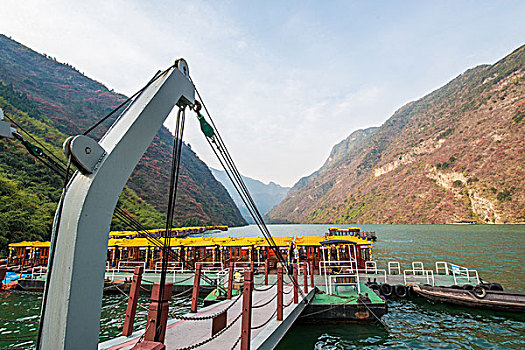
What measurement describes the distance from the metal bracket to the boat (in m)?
15.4

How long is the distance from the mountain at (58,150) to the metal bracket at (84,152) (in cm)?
3115

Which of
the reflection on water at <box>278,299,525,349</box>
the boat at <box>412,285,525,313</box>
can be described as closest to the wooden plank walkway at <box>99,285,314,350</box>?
the reflection on water at <box>278,299,525,349</box>

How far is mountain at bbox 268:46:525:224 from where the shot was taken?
280 ft

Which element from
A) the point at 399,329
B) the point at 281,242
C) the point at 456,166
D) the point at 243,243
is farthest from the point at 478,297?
the point at 456,166

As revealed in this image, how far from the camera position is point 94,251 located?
7.12ft

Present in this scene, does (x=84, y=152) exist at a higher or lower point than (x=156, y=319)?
higher

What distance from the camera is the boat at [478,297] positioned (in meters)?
11.5

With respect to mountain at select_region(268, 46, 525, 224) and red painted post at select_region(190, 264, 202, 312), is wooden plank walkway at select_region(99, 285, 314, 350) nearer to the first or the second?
red painted post at select_region(190, 264, 202, 312)

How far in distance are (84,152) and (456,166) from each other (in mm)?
128535

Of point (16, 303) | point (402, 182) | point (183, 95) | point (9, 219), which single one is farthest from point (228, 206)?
point (183, 95)

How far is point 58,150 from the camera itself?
48438 millimetres

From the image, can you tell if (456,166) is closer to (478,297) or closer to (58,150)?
(478,297)

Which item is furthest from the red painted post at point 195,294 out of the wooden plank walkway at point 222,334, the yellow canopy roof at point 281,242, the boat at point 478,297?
the boat at point 478,297

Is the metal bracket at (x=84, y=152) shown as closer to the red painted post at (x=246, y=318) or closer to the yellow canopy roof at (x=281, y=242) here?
the red painted post at (x=246, y=318)
